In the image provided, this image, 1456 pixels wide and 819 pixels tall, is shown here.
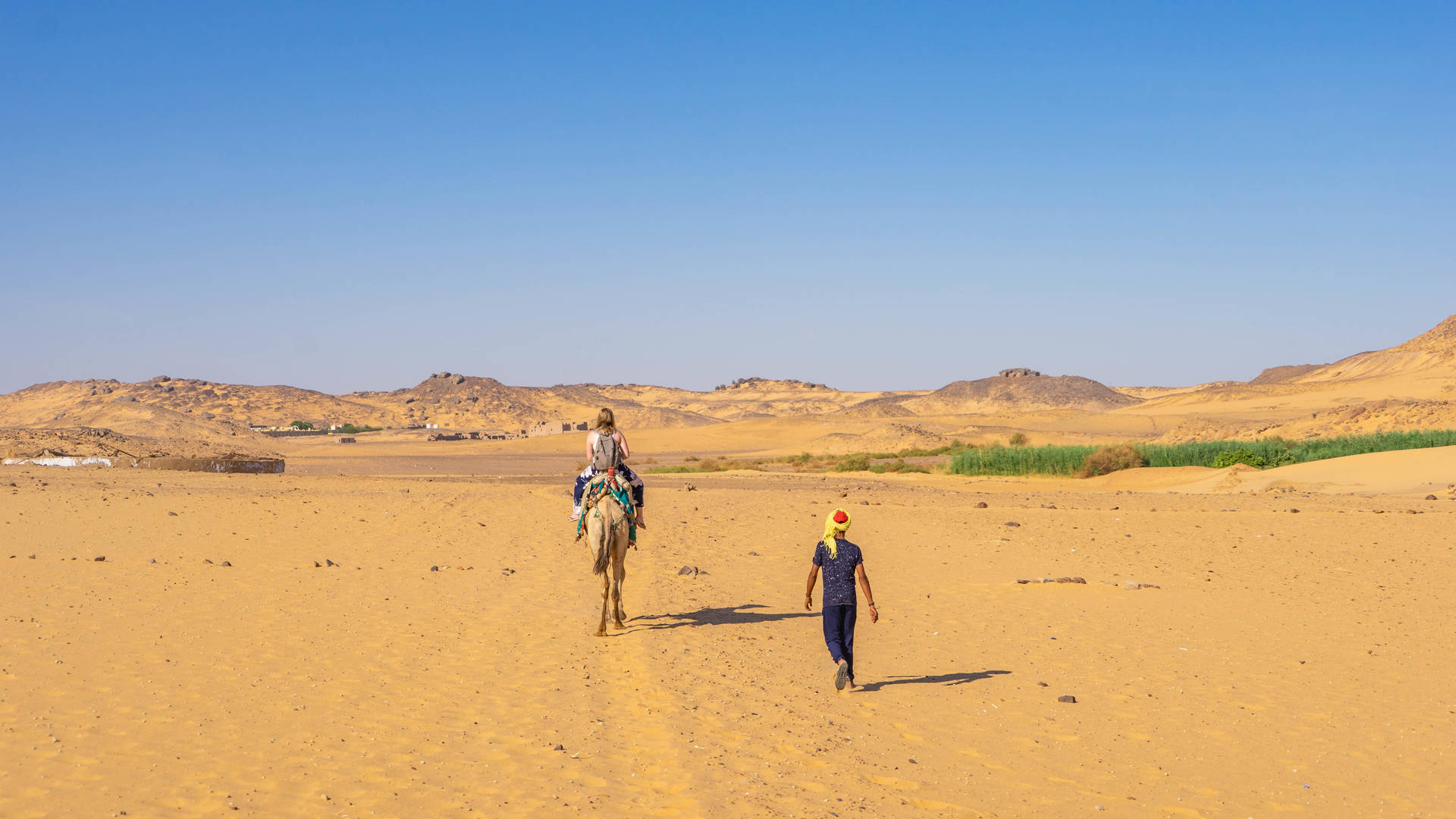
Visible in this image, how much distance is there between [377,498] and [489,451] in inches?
1923

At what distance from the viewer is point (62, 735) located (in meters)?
7.71

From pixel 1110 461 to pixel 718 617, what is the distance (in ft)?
101

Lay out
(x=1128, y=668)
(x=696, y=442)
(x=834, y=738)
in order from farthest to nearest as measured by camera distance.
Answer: (x=696, y=442)
(x=1128, y=668)
(x=834, y=738)

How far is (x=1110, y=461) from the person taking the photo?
40.6 metres

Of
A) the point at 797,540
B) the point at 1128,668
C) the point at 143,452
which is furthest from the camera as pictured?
the point at 143,452

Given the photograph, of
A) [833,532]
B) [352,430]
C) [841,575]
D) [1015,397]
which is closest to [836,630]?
[841,575]

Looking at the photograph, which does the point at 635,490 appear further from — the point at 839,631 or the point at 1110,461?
the point at 1110,461

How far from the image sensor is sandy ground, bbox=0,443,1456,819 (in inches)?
281

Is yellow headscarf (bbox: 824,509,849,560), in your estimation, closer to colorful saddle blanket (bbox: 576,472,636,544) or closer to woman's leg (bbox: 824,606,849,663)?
woman's leg (bbox: 824,606,849,663)

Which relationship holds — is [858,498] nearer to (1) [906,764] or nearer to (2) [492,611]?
(2) [492,611]

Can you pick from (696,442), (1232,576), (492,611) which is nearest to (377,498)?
(492,611)

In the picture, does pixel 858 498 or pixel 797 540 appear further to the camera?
pixel 858 498

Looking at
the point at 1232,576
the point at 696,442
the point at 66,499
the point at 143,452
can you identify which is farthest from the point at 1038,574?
the point at 696,442

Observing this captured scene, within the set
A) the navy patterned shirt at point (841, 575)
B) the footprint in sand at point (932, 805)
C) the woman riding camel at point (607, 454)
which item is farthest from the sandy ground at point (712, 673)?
the woman riding camel at point (607, 454)
